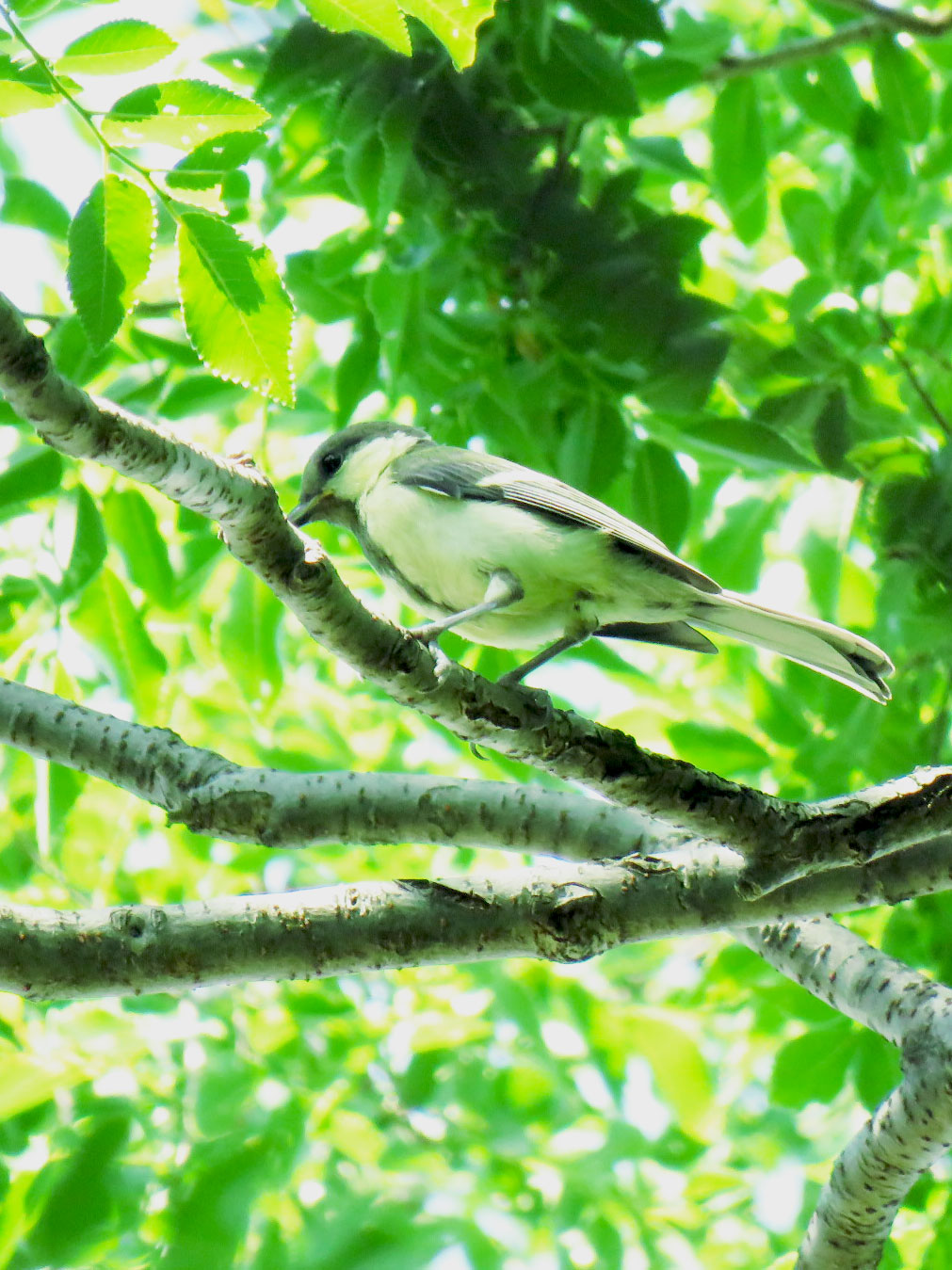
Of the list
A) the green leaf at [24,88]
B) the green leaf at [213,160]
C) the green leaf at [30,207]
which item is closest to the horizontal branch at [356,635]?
the green leaf at [213,160]

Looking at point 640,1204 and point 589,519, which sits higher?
point 589,519

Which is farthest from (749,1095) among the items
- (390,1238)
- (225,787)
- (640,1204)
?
(225,787)

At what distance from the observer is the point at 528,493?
3535 millimetres

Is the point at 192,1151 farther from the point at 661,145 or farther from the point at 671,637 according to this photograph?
the point at 661,145

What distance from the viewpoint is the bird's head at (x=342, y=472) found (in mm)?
4039

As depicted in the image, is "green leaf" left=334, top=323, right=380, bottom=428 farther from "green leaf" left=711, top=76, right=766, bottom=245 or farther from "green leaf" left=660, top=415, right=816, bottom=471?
"green leaf" left=711, top=76, right=766, bottom=245

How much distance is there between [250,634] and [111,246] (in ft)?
6.30

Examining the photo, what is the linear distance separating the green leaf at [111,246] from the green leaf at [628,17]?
5.79 feet

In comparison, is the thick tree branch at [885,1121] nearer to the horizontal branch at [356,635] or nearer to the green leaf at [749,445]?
the horizontal branch at [356,635]

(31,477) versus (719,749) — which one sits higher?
(31,477)

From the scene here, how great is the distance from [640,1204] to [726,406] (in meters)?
2.99

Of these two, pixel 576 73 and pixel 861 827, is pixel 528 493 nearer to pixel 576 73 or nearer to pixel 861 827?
pixel 576 73

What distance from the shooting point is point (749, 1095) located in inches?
251

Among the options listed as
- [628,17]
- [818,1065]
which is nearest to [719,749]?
[818,1065]
